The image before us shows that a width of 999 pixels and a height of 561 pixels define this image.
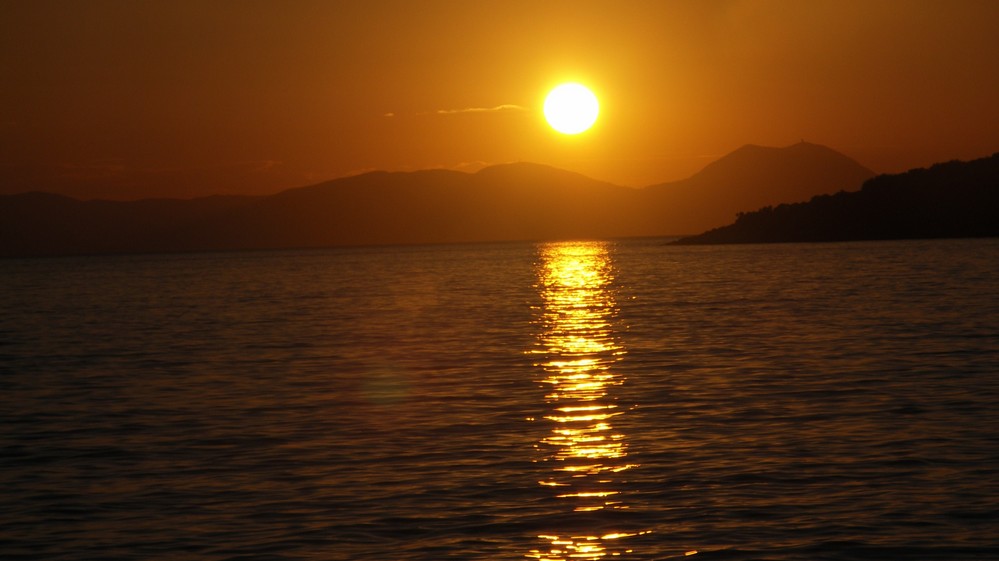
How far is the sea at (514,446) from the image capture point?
47.8ft

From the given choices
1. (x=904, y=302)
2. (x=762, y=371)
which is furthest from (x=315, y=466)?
(x=904, y=302)

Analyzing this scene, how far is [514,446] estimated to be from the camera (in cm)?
2052

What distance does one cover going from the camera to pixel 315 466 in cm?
1911

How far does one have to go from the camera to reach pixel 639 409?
24.8 meters

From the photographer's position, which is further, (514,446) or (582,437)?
(582,437)

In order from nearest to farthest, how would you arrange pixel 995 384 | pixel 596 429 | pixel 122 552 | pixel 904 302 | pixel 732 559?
1. pixel 732 559
2. pixel 122 552
3. pixel 596 429
4. pixel 995 384
5. pixel 904 302

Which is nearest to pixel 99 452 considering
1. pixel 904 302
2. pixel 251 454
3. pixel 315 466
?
pixel 251 454

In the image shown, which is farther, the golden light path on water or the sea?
the sea

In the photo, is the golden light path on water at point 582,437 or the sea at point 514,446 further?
the sea at point 514,446

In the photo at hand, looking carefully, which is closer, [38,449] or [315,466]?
[315,466]

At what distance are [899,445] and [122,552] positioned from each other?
39.9 feet

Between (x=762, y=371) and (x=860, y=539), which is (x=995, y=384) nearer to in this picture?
(x=762, y=371)

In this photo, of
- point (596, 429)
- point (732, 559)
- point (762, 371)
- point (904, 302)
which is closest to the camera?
point (732, 559)

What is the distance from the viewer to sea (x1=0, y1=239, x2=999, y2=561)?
14570 mm
